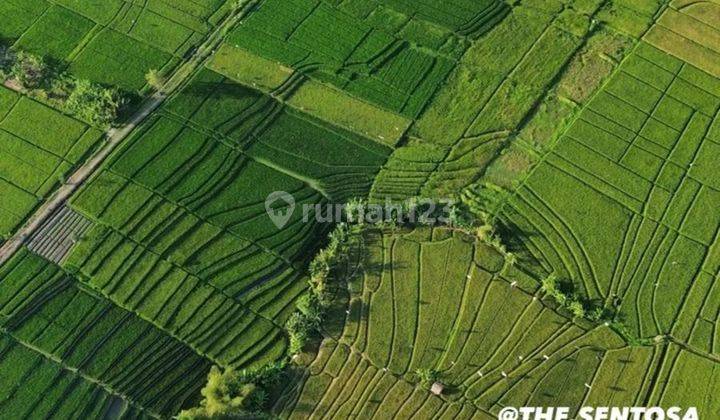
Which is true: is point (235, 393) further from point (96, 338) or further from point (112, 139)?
point (112, 139)

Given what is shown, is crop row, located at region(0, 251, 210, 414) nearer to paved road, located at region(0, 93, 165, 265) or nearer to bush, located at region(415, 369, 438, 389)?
paved road, located at region(0, 93, 165, 265)

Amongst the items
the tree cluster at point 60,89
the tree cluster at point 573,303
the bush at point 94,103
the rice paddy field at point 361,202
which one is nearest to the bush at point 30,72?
the tree cluster at point 60,89

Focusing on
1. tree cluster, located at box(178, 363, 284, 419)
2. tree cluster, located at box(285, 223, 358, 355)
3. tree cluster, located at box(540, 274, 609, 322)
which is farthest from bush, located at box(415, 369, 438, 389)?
tree cluster, located at box(540, 274, 609, 322)

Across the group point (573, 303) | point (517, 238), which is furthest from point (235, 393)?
Result: point (573, 303)

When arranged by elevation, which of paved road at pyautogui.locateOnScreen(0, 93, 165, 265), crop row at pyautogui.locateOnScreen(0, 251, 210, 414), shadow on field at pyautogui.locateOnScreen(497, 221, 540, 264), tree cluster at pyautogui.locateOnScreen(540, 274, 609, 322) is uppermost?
shadow on field at pyautogui.locateOnScreen(497, 221, 540, 264)

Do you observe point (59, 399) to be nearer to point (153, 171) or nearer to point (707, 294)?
point (153, 171)
